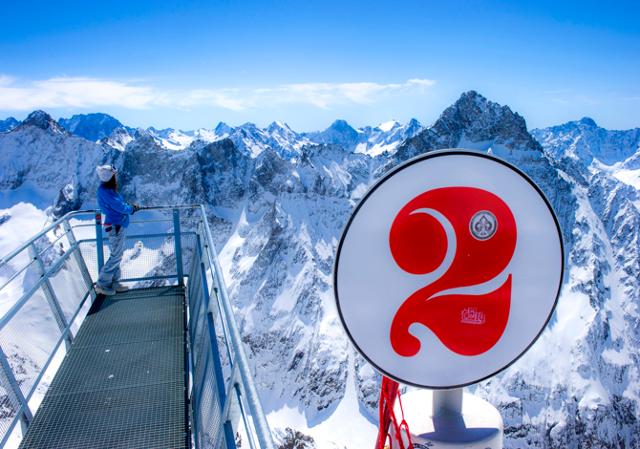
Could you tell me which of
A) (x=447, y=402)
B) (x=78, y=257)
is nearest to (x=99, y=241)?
(x=78, y=257)

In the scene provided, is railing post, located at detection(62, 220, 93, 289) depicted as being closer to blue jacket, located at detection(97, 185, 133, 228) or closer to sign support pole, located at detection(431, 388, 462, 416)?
blue jacket, located at detection(97, 185, 133, 228)

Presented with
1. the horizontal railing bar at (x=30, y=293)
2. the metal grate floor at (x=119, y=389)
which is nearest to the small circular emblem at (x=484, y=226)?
the metal grate floor at (x=119, y=389)

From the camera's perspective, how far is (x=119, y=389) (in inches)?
214

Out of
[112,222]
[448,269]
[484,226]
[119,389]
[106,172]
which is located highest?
[106,172]

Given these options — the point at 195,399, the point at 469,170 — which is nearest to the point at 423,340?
the point at 469,170

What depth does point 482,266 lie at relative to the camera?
260cm

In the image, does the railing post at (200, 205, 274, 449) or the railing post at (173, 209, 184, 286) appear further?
the railing post at (173, 209, 184, 286)

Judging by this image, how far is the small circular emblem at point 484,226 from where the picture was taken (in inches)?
100

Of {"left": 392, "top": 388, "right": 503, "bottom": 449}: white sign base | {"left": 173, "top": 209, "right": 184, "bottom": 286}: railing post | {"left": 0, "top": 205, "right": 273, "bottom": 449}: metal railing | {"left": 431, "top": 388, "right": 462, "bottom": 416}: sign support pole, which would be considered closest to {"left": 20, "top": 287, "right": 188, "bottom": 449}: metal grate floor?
{"left": 0, "top": 205, "right": 273, "bottom": 449}: metal railing

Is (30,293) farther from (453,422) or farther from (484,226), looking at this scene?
(484,226)

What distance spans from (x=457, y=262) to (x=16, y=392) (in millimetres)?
5123

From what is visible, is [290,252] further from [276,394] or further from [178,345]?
[178,345]

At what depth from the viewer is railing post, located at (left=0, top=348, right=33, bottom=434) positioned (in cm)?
463

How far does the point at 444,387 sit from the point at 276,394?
17891 cm
